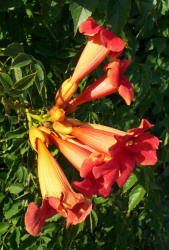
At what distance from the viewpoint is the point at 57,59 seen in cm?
259

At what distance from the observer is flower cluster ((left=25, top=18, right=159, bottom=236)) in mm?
1612

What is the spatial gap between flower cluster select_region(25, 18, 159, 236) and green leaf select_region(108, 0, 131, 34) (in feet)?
0.40

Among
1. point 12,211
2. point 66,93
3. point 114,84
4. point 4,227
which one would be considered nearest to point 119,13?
point 114,84

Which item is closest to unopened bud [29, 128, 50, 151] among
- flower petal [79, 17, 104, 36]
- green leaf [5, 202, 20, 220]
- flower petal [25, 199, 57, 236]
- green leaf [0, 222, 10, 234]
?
flower petal [25, 199, 57, 236]

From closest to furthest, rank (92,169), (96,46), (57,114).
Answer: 1. (92,169)
2. (96,46)
3. (57,114)

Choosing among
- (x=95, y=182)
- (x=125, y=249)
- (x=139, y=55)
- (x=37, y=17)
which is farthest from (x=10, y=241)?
(x=139, y=55)

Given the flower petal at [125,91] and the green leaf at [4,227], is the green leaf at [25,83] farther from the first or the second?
the green leaf at [4,227]

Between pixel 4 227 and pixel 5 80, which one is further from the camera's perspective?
pixel 4 227

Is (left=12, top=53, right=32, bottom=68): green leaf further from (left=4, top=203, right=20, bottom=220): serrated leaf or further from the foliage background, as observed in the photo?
(left=4, top=203, right=20, bottom=220): serrated leaf

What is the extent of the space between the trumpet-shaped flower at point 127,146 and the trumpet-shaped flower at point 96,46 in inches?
14.6

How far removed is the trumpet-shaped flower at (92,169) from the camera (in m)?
1.55

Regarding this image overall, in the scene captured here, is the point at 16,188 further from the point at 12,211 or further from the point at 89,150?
the point at 89,150

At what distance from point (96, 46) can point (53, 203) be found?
0.88m

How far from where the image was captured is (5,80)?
168cm
